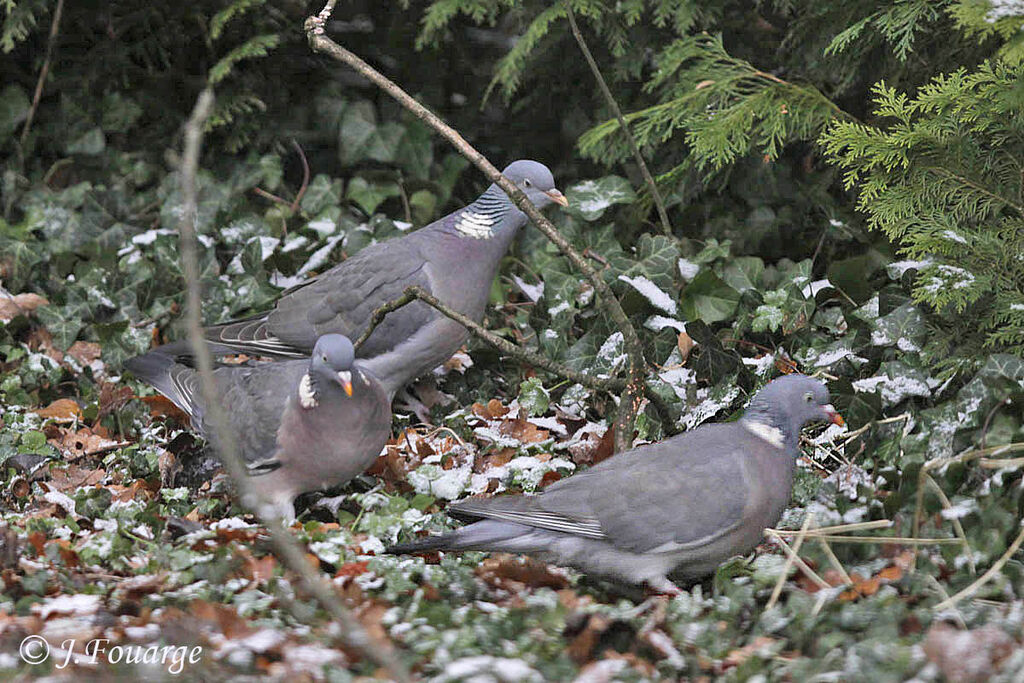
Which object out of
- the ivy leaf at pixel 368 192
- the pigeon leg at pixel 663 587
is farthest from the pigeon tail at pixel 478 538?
the ivy leaf at pixel 368 192

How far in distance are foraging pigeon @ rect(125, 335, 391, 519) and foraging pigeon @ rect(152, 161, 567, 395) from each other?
614 millimetres

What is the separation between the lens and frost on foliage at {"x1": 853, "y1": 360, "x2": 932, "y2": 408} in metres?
3.87

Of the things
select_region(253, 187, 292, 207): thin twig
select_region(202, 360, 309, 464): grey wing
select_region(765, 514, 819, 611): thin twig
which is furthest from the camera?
select_region(253, 187, 292, 207): thin twig

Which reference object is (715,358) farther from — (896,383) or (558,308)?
(558,308)

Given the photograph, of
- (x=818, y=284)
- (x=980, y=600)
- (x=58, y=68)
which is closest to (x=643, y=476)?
(x=980, y=600)

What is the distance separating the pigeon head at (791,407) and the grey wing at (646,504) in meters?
0.19

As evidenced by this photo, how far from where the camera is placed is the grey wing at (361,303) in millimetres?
4418

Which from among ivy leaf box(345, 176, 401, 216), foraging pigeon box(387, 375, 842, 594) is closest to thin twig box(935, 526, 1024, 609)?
foraging pigeon box(387, 375, 842, 594)

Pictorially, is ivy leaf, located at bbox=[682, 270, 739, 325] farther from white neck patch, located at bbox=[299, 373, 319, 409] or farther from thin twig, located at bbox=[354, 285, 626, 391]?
white neck patch, located at bbox=[299, 373, 319, 409]

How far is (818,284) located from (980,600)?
2.13m

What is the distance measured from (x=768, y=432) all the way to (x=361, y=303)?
1866mm

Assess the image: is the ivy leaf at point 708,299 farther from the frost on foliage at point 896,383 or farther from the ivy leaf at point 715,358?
the frost on foliage at point 896,383

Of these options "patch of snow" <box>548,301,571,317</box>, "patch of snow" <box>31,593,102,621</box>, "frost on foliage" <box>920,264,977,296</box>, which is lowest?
"patch of snow" <box>548,301,571,317</box>

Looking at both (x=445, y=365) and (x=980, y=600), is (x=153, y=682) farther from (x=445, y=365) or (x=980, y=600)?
(x=445, y=365)
